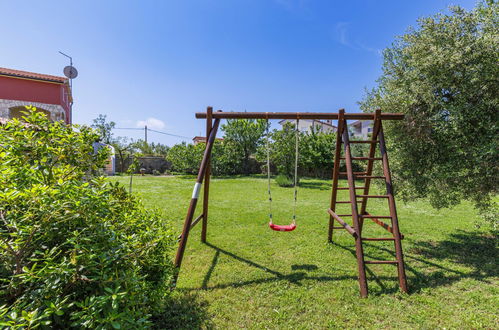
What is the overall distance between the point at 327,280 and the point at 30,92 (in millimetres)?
19134

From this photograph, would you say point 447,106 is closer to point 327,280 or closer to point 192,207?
point 327,280

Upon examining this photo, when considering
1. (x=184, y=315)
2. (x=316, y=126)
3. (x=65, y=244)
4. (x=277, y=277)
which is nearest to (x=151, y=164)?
(x=316, y=126)

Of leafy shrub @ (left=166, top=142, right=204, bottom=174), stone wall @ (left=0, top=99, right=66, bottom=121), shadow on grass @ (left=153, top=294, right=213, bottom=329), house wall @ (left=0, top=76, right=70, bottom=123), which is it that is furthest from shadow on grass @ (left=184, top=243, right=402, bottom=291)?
house wall @ (left=0, top=76, right=70, bottom=123)

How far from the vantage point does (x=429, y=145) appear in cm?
412

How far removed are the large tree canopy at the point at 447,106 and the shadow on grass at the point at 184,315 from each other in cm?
407

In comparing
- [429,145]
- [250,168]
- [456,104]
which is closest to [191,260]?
[429,145]

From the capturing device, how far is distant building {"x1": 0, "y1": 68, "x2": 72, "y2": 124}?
45.2 ft

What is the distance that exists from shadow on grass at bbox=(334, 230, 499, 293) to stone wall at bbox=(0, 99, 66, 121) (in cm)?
1825

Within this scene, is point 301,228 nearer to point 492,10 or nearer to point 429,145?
point 429,145

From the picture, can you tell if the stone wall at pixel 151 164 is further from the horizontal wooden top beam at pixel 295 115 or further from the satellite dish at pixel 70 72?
the horizontal wooden top beam at pixel 295 115

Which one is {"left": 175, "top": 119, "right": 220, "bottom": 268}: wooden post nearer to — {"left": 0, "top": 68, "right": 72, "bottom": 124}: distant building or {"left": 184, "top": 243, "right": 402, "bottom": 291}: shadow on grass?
{"left": 184, "top": 243, "right": 402, "bottom": 291}: shadow on grass

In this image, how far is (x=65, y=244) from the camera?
1.63m

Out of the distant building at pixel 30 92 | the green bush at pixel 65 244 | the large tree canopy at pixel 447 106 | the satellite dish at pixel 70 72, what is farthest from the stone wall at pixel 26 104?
the large tree canopy at pixel 447 106

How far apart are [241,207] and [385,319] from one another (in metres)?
5.52
